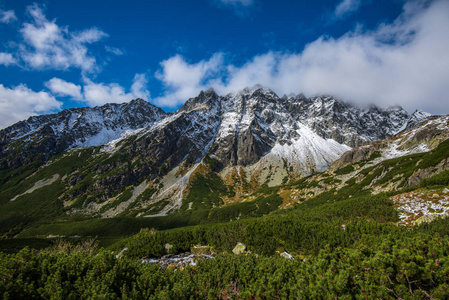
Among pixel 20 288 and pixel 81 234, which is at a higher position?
pixel 20 288

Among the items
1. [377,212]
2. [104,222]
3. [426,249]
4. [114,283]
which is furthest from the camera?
[104,222]

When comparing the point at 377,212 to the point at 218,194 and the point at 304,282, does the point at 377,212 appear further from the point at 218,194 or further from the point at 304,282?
the point at 218,194

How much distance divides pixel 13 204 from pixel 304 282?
273622 mm

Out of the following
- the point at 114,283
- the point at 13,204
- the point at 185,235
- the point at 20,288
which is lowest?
the point at 185,235

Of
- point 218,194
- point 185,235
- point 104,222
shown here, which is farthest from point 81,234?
point 185,235

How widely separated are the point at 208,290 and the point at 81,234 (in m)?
143

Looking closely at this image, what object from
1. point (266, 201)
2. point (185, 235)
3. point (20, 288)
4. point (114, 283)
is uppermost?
point (20, 288)

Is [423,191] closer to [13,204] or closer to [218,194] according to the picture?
[218,194]

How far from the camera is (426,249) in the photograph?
29.2 feet

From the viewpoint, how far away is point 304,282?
30.8ft

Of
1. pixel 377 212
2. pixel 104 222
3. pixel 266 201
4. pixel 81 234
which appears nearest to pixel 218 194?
pixel 266 201

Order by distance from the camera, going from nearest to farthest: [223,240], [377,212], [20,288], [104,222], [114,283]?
[20,288] < [114,283] < [223,240] < [377,212] < [104,222]

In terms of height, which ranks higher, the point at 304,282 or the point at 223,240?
the point at 304,282

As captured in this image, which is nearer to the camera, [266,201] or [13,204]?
[266,201]
